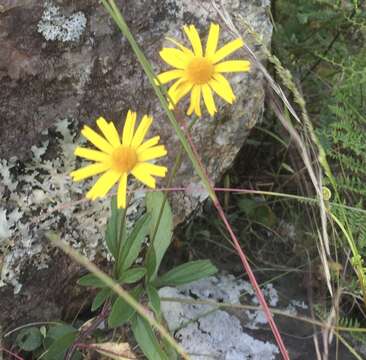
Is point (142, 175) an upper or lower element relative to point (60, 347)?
upper

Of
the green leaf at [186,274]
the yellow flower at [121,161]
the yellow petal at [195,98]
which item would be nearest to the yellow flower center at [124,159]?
the yellow flower at [121,161]

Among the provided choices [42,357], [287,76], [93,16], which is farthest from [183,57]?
[42,357]

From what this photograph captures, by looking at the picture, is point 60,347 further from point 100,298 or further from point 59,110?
point 59,110

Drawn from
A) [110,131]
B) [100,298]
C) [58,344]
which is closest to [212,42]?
[110,131]

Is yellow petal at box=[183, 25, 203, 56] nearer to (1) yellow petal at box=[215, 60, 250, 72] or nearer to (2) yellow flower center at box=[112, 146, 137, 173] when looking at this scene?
(1) yellow petal at box=[215, 60, 250, 72]

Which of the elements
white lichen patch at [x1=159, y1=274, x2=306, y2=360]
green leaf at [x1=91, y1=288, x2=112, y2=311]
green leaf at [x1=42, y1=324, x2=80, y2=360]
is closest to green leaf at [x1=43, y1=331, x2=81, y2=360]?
green leaf at [x1=42, y1=324, x2=80, y2=360]

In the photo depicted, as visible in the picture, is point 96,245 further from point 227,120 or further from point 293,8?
point 293,8
